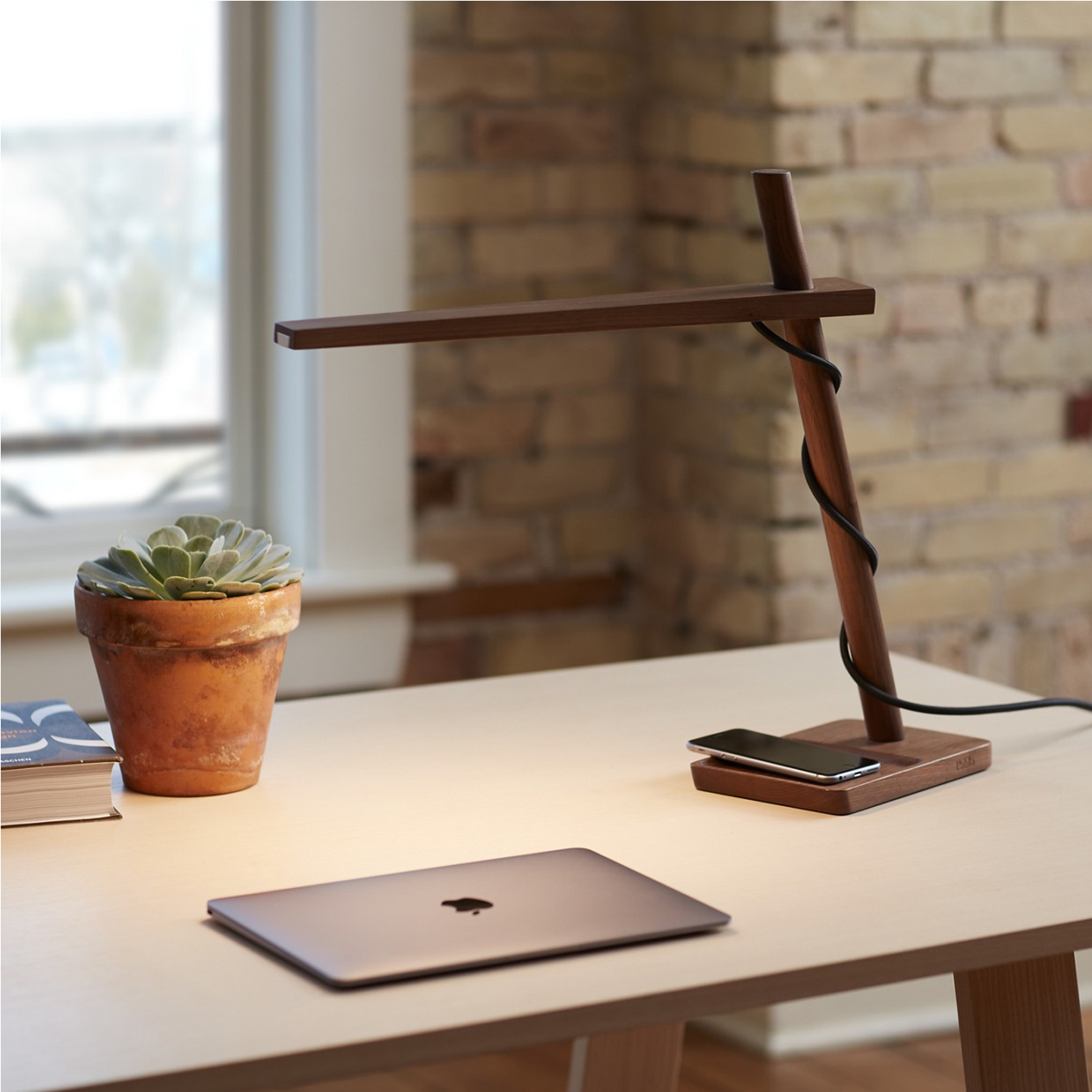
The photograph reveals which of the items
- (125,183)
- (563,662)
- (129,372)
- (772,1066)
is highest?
(125,183)

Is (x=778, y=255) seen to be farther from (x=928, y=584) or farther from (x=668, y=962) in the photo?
(x=928, y=584)

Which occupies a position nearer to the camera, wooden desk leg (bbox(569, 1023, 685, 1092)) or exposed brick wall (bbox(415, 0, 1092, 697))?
wooden desk leg (bbox(569, 1023, 685, 1092))

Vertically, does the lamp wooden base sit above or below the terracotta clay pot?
below

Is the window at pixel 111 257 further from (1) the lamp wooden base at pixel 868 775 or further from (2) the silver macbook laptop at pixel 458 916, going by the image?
(2) the silver macbook laptop at pixel 458 916

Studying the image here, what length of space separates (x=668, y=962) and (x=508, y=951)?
3.4 inches

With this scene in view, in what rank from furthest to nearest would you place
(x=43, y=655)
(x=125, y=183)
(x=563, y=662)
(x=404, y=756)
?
(x=563, y=662)
(x=125, y=183)
(x=43, y=655)
(x=404, y=756)

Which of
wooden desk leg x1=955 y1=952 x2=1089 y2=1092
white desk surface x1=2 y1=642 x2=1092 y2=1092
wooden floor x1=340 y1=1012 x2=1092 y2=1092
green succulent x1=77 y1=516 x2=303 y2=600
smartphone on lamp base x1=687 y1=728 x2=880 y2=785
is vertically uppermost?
green succulent x1=77 y1=516 x2=303 y2=600

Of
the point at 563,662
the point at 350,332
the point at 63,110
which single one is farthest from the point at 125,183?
the point at 350,332

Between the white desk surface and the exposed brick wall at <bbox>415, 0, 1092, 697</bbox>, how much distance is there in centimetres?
75

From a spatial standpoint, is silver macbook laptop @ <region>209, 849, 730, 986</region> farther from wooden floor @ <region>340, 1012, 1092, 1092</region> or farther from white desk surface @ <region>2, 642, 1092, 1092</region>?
wooden floor @ <region>340, 1012, 1092, 1092</region>

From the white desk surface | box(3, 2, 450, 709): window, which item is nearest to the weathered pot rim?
the white desk surface

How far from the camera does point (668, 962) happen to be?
1014mm

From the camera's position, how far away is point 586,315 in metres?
1.24

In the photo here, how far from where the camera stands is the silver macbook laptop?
1005 millimetres
